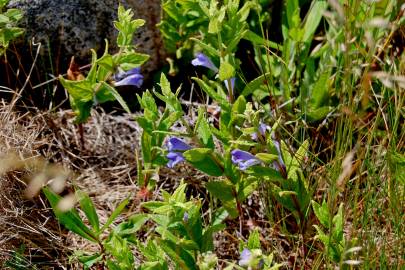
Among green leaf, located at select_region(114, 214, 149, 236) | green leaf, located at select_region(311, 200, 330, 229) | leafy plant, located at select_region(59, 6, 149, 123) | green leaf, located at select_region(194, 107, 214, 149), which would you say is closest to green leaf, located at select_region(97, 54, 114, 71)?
leafy plant, located at select_region(59, 6, 149, 123)

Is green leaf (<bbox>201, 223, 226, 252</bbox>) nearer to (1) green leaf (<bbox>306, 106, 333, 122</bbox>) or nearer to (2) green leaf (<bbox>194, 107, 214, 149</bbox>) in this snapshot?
(2) green leaf (<bbox>194, 107, 214, 149</bbox>)

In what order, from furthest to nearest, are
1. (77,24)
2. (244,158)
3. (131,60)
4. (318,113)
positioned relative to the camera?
(77,24) → (318,113) → (131,60) → (244,158)

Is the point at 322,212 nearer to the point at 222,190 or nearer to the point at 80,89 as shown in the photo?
the point at 222,190

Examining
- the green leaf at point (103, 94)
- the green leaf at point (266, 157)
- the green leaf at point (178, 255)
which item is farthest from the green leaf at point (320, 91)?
the green leaf at point (178, 255)

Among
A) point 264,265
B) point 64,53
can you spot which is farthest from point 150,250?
point 64,53

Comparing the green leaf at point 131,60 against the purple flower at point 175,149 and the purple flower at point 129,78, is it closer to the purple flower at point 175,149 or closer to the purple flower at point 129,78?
A: the purple flower at point 129,78

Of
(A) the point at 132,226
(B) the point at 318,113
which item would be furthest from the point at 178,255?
(B) the point at 318,113
